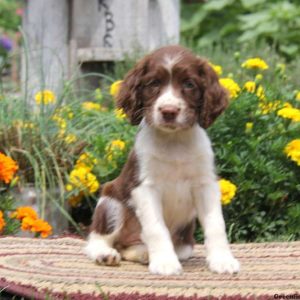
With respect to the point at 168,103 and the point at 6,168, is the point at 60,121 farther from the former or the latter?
the point at 168,103

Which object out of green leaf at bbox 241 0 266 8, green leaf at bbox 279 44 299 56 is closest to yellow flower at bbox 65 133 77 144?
green leaf at bbox 279 44 299 56

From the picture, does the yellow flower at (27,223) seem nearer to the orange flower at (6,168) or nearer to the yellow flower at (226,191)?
the orange flower at (6,168)

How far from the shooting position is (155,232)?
432 cm

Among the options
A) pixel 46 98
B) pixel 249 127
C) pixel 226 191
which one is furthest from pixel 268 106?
pixel 46 98

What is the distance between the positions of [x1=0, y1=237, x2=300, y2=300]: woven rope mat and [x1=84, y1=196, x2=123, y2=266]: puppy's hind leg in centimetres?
9

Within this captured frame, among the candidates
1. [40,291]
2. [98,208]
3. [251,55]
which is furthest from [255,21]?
[40,291]

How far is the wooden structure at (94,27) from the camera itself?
8.44 meters

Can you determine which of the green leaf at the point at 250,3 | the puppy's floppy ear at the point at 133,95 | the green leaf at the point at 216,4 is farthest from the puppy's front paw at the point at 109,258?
the green leaf at the point at 216,4

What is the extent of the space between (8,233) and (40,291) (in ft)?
6.52

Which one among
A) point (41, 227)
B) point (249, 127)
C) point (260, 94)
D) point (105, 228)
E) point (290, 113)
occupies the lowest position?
point (41, 227)

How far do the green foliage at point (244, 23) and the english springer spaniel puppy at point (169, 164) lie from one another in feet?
23.8

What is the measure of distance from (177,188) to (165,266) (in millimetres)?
440

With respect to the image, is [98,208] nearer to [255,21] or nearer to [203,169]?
[203,169]

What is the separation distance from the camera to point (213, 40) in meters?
13.4
